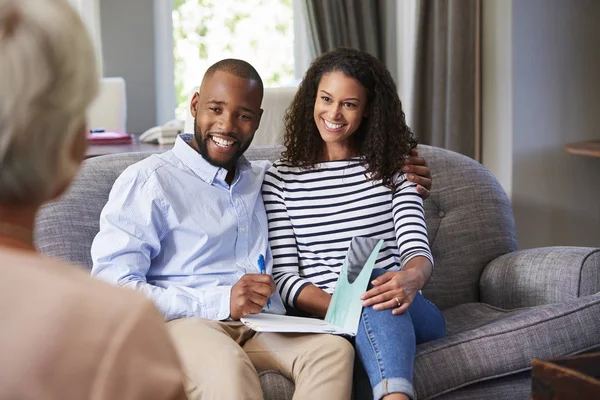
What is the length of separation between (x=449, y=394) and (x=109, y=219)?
0.86m

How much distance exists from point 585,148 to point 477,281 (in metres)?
1.33

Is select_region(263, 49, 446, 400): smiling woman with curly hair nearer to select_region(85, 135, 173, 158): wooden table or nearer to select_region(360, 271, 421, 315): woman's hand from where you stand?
select_region(360, 271, 421, 315): woman's hand

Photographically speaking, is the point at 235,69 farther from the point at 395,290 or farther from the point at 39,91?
the point at 39,91

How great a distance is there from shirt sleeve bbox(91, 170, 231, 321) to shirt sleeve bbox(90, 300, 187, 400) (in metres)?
1.24

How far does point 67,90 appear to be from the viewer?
801 millimetres

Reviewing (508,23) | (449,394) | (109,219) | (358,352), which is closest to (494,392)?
(449,394)

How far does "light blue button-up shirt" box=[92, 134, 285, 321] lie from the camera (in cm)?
203

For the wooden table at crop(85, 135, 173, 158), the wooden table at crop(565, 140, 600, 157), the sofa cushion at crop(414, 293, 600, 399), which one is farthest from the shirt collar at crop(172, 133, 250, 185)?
the wooden table at crop(565, 140, 600, 157)

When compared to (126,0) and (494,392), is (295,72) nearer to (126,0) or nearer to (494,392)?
(126,0)

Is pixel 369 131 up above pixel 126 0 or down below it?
below

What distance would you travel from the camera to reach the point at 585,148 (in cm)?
371

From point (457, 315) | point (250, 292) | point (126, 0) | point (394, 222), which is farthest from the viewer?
point (126, 0)

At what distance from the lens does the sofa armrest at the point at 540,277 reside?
2.41 meters

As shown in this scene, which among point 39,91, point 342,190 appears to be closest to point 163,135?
point 342,190
